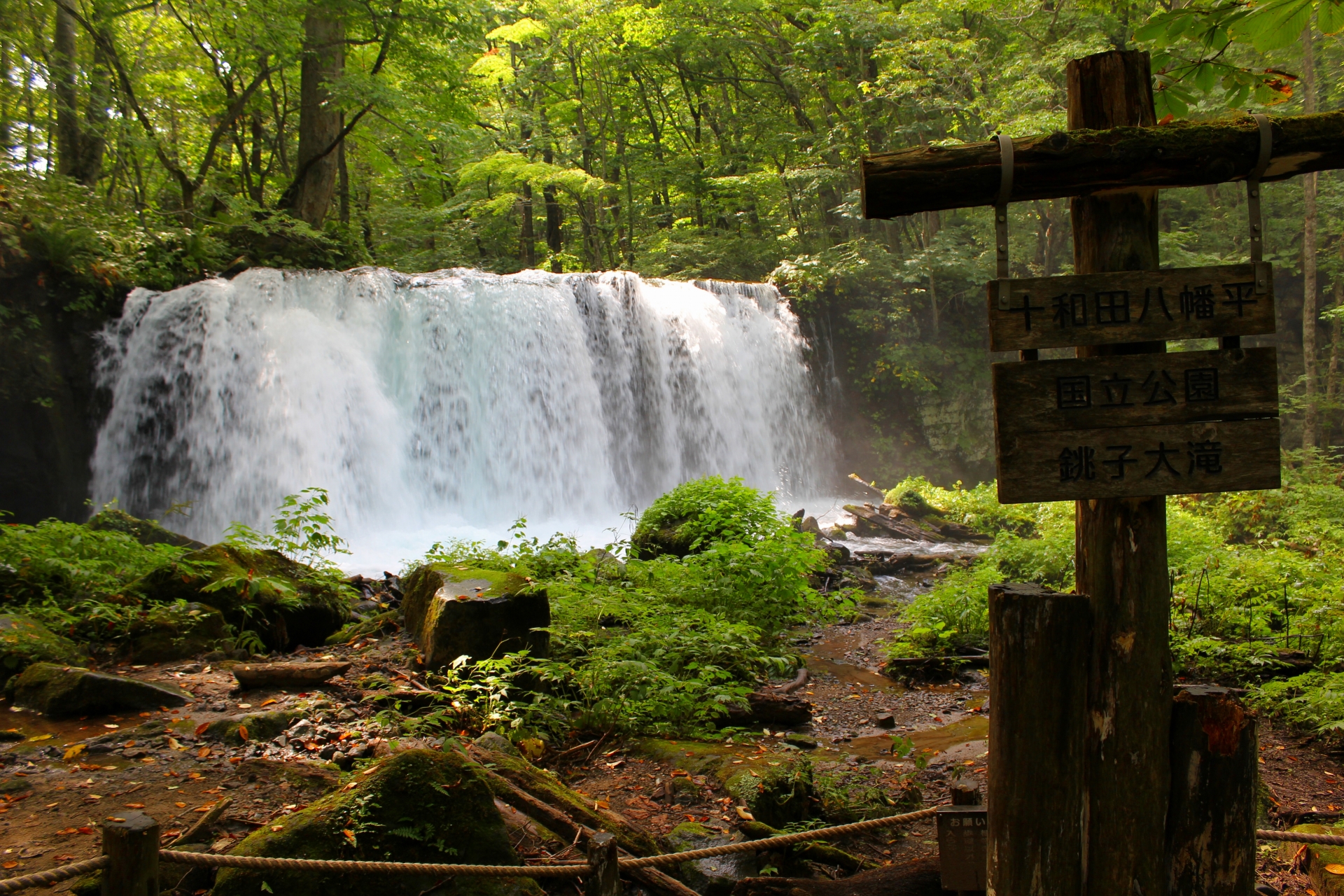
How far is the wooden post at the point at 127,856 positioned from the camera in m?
1.86

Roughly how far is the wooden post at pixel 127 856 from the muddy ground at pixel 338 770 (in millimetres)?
842

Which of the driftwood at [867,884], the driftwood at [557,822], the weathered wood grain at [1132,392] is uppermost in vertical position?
the weathered wood grain at [1132,392]

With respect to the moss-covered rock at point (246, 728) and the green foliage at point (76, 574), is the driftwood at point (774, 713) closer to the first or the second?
the moss-covered rock at point (246, 728)

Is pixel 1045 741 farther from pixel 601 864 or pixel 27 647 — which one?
pixel 27 647

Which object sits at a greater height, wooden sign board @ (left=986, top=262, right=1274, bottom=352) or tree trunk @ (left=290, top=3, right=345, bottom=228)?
tree trunk @ (left=290, top=3, right=345, bottom=228)

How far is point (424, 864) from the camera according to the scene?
2227mm

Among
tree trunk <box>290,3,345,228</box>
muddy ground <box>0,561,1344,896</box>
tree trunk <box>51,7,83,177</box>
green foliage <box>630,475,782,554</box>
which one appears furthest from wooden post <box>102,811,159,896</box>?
tree trunk <box>290,3,345,228</box>

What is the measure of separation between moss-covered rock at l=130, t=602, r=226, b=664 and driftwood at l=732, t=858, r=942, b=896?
4.25 m

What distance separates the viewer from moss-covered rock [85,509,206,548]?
26.6 ft

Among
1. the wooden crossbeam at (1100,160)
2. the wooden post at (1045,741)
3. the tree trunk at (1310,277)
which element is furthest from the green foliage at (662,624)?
the tree trunk at (1310,277)

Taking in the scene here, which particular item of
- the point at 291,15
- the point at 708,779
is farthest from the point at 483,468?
the point at 708,779

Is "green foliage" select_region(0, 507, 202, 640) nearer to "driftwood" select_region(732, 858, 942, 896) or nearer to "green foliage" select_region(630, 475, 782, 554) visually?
"green foliage" select_region(630, 475, 782, 554)

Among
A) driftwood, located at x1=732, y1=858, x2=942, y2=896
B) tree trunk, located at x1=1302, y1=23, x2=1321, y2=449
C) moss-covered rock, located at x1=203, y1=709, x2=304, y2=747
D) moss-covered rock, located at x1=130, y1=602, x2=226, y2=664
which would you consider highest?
tree trunk, located at x1=1302, y1=23, x2=1321, y2=449

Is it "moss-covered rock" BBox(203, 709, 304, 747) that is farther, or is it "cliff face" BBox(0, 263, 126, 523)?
"cliff face" BBox(0, 263, 126, 523)
